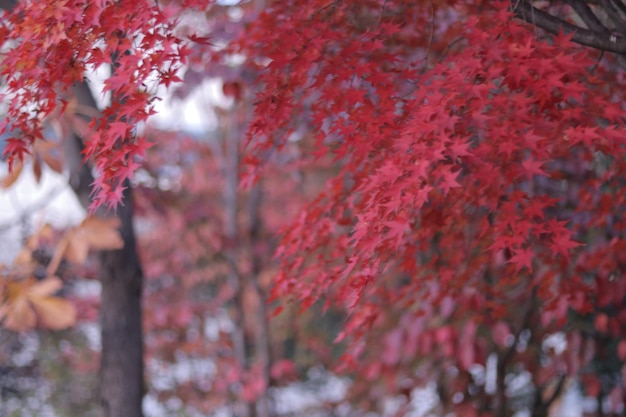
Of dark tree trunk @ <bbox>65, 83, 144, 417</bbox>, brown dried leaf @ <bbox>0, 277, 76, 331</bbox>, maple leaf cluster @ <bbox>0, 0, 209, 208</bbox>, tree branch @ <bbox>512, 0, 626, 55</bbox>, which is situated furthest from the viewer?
dark tree trunk @ <bbox>65, 83, 144, 417</bbox>

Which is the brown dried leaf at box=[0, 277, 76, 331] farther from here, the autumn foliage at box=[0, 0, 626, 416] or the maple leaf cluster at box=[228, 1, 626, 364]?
the maple leaf cluster at box=[228, 1, 626, 364]

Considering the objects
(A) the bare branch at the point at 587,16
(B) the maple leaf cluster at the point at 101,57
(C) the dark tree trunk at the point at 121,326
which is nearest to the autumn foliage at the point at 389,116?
(B) the maple leaf cluster at the point at 101,57

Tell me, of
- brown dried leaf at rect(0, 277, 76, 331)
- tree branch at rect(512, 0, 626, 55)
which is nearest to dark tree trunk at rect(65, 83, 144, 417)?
brown dried leaf at rect(0, 277, 76, 331)

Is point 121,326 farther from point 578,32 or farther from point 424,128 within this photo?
point 578,32

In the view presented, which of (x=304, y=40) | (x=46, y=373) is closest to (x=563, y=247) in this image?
(x=304, y=40)

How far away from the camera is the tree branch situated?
70.2 inches

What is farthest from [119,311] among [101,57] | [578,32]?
[578,32]

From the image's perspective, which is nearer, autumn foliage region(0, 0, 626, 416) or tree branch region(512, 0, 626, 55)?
autumn foliage region(0, 0, 626, 416)

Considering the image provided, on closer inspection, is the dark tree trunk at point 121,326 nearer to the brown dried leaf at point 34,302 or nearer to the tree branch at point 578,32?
the brown dried leaf at point 34,302

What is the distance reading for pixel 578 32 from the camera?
1.78m

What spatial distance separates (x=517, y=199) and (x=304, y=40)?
64 cm

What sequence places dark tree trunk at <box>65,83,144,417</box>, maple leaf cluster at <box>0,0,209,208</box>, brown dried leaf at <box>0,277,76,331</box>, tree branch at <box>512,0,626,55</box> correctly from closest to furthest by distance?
1. maple leaf cluster at <box>0,0,209,208</box>
2. tree branch at <box>512,0,626,55</box>
3. brown dried leaf at <box>0,277,76,331</box>
4. dark tree trunk at <box>65,83,144,417</box>

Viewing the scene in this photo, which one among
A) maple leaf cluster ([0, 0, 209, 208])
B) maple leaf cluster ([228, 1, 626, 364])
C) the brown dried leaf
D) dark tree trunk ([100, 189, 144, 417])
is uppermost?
maple leaf cluster ([0, 0, 209, 208])

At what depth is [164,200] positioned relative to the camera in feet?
13.3
